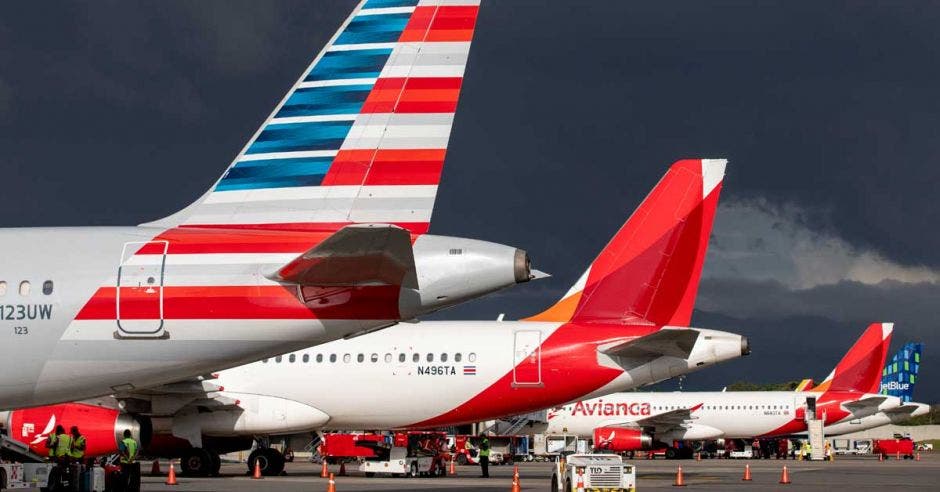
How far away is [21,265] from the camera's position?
13.2 metres

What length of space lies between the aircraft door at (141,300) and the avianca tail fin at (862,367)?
164 feet

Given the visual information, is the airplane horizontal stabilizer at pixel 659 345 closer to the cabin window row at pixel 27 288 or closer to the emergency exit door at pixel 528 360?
the emergency exit door at pixel 528 360

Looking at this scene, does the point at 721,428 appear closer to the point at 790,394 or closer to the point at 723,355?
the point at 790,394

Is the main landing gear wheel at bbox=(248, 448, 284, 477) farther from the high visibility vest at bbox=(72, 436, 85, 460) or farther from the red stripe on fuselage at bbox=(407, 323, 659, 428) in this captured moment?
the high visibility vest at bbox=(72, 436, 85, 460)

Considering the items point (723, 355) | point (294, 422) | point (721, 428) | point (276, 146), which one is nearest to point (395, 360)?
point (294, 422)

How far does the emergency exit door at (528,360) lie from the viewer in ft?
85.0

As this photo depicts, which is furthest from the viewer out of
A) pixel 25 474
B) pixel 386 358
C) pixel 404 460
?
pixel 404 460

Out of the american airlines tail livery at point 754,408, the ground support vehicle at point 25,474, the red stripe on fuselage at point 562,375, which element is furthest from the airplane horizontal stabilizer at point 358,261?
the american airlines tail livery at point 754,408

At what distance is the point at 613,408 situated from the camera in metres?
53.5

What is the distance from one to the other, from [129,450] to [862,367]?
4609 cm

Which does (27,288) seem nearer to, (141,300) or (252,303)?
(141,300)

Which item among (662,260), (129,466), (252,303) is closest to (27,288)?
(252,303)

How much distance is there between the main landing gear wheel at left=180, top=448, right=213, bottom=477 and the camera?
27750 millimetres

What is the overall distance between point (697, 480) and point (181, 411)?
1315cm
